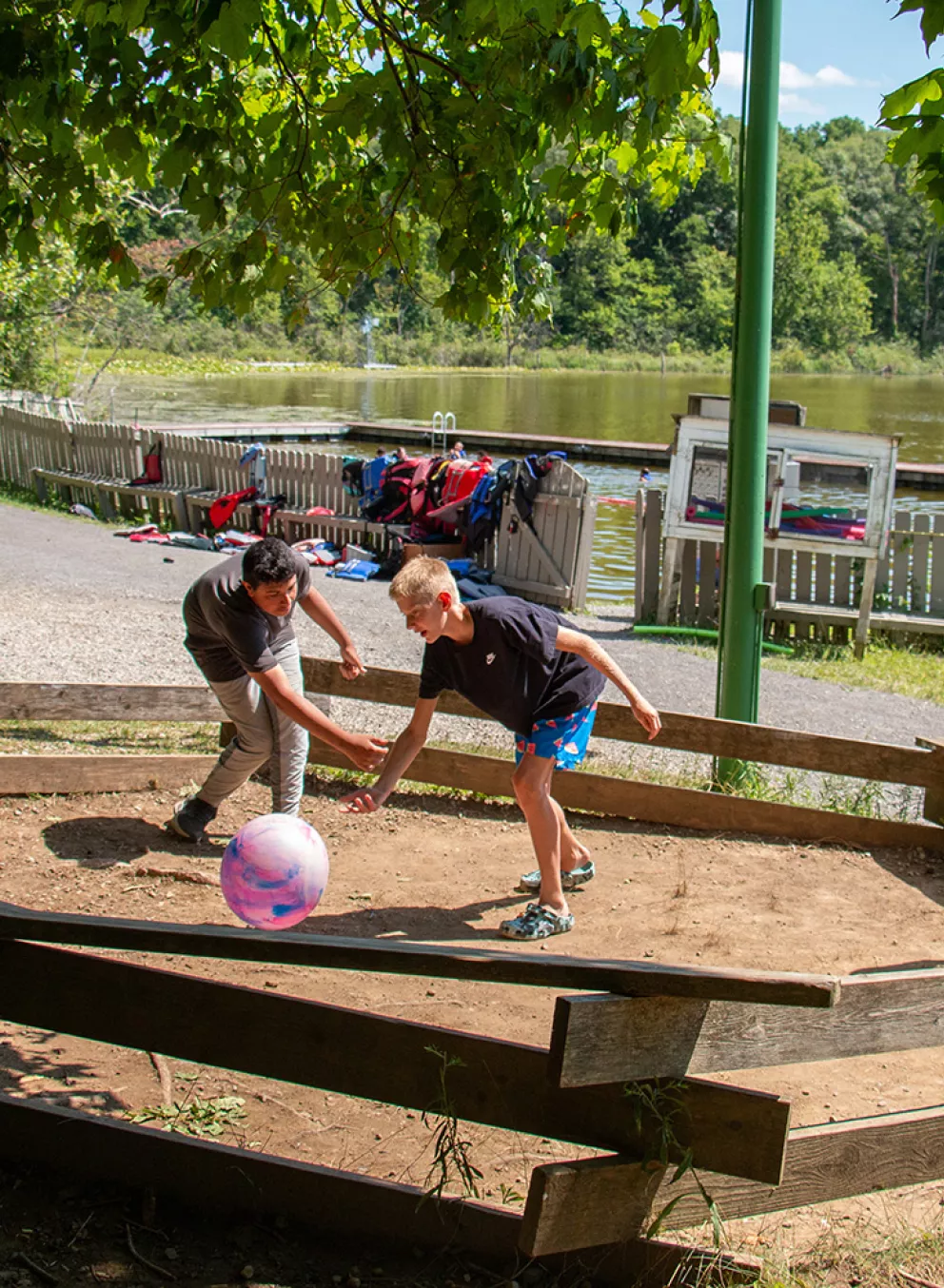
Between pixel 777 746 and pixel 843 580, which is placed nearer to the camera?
pixel 777 746

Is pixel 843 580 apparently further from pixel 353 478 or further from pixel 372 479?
pixel 353 478

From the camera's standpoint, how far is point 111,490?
21516 millimetres

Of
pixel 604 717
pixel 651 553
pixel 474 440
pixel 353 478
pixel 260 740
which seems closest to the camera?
pixel 260 740

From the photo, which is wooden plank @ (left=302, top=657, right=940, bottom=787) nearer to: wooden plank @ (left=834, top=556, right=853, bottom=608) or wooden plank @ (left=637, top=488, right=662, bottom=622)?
wooden plank @ (left=834, top=556, right=853, bottom=608)

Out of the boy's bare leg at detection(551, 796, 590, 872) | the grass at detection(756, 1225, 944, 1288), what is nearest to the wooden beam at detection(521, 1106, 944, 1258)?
the grass at detection(756, 1225, 944, 1288)

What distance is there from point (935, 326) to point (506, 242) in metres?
143

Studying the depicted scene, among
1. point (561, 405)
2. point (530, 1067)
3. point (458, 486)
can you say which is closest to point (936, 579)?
point (458, 486)

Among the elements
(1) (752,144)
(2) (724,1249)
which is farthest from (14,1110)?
(1) (752,144)

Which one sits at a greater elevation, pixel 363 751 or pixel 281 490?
pixel 281 490

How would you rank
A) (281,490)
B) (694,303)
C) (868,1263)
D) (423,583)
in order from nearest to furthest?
(868,1263), (423,583), (281,490), (694,303)

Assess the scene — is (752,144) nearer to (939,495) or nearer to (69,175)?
(69,175)

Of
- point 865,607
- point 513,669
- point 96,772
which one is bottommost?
point 96,772

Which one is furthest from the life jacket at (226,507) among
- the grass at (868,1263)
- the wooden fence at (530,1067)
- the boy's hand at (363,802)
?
the grass at (868,1263)

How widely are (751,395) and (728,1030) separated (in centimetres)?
507
